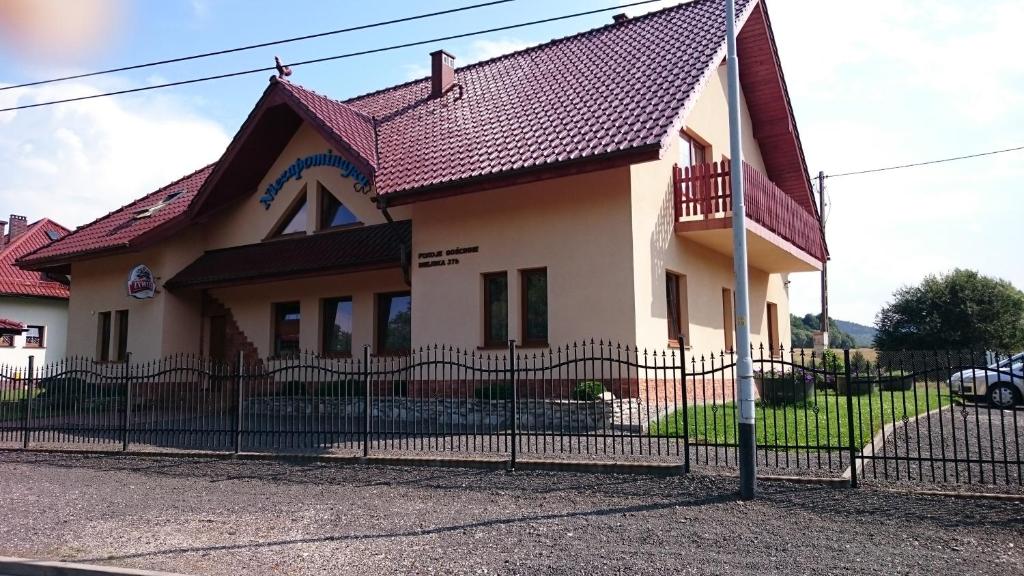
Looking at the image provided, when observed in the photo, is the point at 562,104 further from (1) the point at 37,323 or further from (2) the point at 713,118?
(1) the point at 37,323

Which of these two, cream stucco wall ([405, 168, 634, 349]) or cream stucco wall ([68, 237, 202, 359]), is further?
cream stucco wall ([68, 237, 202, 359])

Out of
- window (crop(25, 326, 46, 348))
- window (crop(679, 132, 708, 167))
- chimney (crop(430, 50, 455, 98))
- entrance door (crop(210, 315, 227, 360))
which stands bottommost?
entrance door (crop(210, 315, 227, 360))

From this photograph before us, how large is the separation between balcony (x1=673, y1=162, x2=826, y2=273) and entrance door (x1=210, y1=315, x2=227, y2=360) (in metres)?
12.1

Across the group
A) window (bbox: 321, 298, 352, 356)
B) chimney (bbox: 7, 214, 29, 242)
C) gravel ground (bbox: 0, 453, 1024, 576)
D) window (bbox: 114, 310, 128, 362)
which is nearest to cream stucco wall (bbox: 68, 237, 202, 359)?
window (bbox: 114, 310, 128, 362)

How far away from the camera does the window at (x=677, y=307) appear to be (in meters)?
14.0

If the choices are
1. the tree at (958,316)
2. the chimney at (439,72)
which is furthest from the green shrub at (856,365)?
the tree at (958,316)

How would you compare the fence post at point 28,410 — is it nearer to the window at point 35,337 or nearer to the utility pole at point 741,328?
the utility pole at point 741,328

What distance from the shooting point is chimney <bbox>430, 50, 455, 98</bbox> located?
61.2 ft

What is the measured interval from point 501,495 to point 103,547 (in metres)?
3.84

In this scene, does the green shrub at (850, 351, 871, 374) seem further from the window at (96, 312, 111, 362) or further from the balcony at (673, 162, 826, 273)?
the window at (96, 312, 111, 362)

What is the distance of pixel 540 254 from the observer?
13383 millimetres

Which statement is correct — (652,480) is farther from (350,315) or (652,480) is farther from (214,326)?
(214,326)

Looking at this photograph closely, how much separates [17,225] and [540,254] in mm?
38048

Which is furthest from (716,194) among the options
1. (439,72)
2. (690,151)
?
(439,72)
